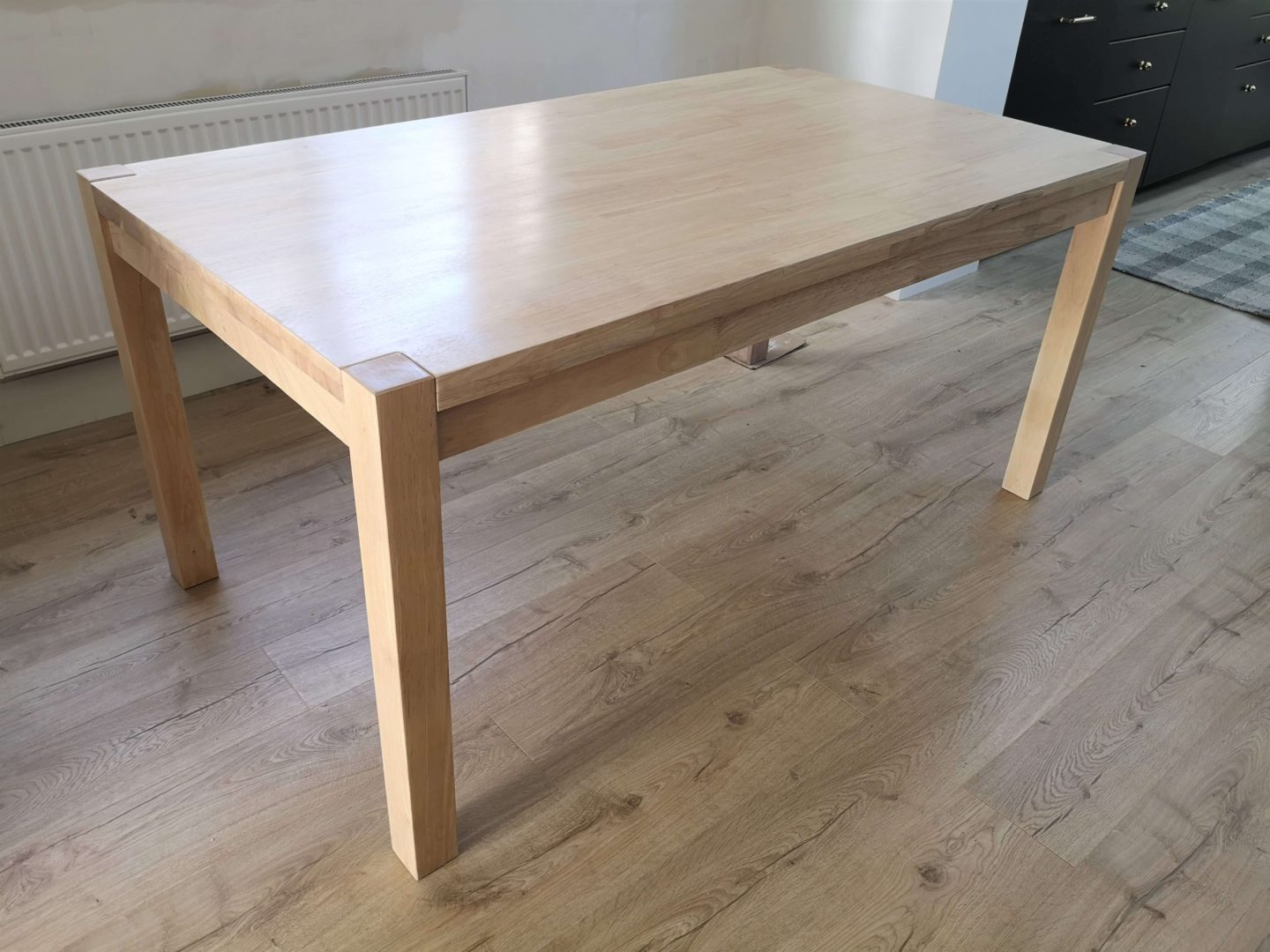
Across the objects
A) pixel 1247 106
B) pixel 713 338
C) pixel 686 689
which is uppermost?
pixel 713 338

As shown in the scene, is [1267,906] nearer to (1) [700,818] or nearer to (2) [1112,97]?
(1) [700,818]

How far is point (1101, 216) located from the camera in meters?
1.81

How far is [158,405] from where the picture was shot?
61.8 inches

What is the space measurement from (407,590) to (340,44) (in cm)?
163

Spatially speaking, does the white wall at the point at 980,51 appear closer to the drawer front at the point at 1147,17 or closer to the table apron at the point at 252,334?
the drawer front at the point at 1147,17

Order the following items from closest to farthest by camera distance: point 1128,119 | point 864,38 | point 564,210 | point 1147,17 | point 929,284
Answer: point 564,210 < point 864,38 < point 929,284 < point 1147,17 < point 1128,119

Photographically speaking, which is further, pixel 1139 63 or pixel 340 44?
pixel 1139 63

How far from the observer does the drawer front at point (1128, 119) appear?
332 cm

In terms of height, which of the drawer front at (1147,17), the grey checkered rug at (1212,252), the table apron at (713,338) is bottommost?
the grey checkered rug at (1212,252)

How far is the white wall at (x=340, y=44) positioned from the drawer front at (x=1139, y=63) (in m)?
1.15

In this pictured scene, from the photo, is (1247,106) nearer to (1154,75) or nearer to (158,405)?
(1154,75)

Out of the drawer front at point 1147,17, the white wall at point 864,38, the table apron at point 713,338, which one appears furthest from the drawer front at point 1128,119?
the table apron at point 713,338

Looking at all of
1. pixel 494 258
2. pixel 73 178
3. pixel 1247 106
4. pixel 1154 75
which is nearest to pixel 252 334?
pixel 494 258

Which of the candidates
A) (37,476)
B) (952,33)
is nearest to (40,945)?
(37,476)
